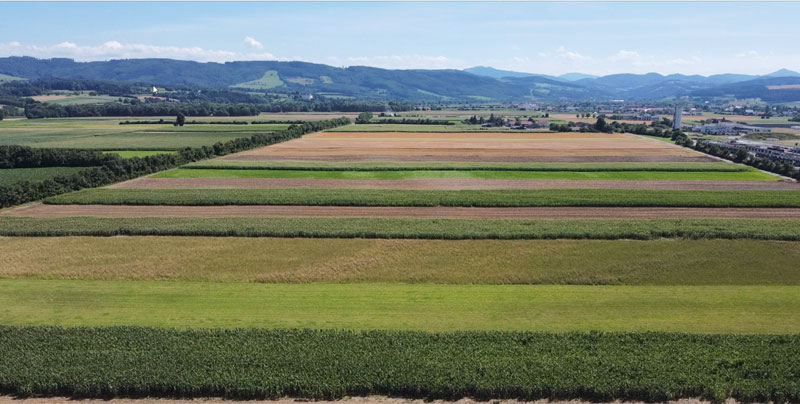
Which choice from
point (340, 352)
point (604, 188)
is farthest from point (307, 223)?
point (604, 188)

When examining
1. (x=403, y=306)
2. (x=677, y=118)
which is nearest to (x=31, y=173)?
(x=403, y=306)

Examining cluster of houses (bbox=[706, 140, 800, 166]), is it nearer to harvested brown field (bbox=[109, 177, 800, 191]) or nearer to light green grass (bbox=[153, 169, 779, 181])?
light green grass (bbox=[153, 169, 779, 181])

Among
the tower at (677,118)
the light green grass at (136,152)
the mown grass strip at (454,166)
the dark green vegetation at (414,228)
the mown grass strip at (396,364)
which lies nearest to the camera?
the mown grass strip at (396,364)

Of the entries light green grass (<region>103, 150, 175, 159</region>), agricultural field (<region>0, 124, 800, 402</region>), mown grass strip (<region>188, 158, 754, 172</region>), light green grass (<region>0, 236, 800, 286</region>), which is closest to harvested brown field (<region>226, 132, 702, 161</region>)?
mown grass strip (<region>188, 158, 754, 172</region>)

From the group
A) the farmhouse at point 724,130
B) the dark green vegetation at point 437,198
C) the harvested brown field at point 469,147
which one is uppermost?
the farmhouse at point 724,130

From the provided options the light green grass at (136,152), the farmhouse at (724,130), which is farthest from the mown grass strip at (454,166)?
the farmhouse at (724,130)

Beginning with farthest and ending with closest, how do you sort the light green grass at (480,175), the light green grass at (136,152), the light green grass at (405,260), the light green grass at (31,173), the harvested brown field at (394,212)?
1. the light green grass at (136,152)
2. the light green grass at (480,175)
3. the light green grass at (31,173)
4. the harvested brown field at (394,212)
5. the light green grass at (405,260)

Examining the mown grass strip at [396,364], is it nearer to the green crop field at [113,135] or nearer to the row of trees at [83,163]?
the row of trees at [83,163]

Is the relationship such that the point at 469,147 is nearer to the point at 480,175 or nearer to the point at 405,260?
the point at 480,175
